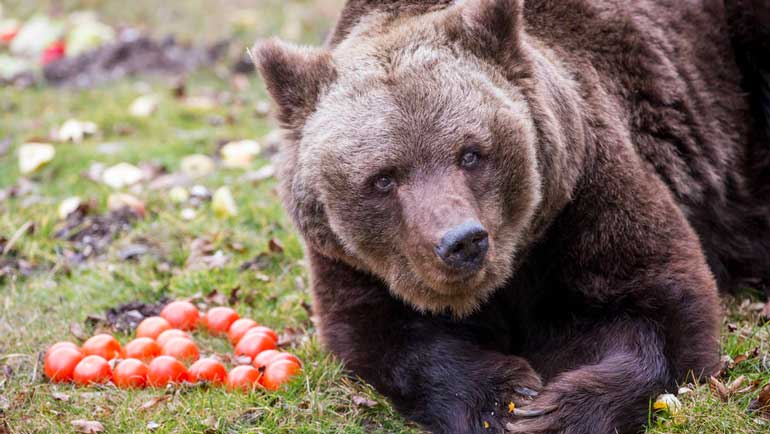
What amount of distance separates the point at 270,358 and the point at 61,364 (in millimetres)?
1155

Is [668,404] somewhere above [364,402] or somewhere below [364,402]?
above

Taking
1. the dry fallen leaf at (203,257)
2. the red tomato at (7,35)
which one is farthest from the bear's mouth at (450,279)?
the red tomato at (7,35)

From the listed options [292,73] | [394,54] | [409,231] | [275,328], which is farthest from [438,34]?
[275,328]

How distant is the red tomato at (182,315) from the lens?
604cm

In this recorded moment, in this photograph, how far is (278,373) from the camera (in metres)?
5.21

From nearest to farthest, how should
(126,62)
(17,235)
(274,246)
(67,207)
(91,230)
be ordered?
(274,246), (17,235), (91,230), (67,207), (126,62)

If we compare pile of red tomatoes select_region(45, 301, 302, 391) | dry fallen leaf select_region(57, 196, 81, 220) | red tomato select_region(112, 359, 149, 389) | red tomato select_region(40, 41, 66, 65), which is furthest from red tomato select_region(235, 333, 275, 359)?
red tomato select_region(40, 41, 66, 65)

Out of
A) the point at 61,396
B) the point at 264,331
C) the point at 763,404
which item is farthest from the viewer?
the point at 264,331

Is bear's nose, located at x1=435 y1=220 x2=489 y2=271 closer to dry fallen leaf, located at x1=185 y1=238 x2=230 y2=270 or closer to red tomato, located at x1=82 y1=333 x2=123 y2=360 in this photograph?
red tomato, located at x1=82 y1=333 x2=123 y2=360

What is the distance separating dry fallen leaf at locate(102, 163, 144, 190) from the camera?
8719 millimetres

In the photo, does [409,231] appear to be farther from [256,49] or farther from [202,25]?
[202,25]

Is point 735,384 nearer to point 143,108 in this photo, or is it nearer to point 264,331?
point 264,331

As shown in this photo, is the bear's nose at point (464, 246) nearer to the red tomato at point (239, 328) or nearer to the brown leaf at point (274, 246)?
the red tomato at point (239, 328)

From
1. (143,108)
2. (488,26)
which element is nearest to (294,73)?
(488,26)
